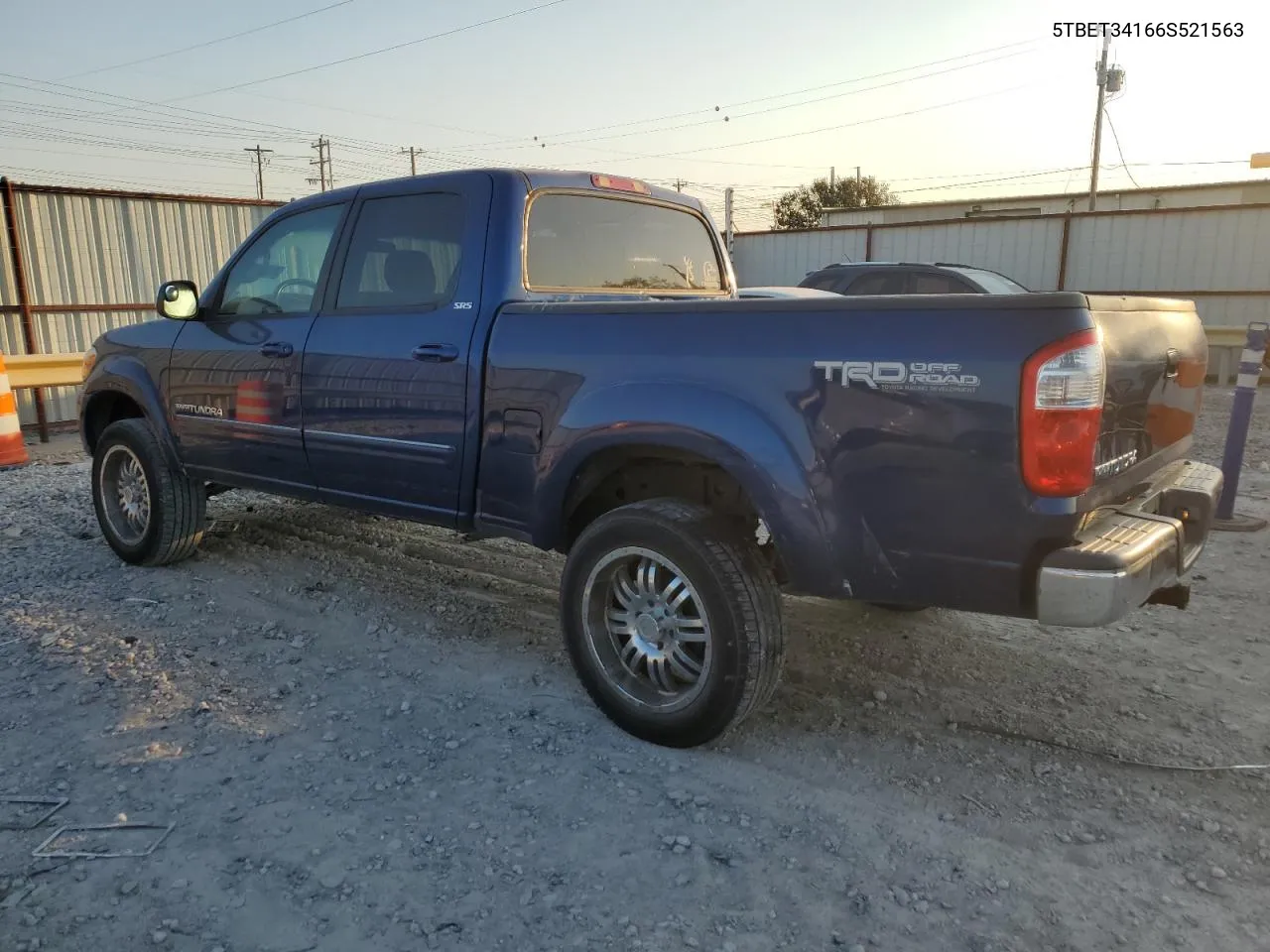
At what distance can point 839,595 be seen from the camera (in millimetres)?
2883

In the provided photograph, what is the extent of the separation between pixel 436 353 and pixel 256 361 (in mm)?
1292

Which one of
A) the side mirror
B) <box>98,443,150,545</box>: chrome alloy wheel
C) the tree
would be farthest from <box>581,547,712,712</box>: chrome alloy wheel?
the tree

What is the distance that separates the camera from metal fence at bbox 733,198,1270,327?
15.0 m

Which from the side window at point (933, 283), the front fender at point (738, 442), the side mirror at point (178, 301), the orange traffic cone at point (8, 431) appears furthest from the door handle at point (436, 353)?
the side window at point (933, 283)

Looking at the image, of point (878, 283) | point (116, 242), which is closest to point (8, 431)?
point (116, 242)

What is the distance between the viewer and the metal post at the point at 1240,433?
584 centimetres

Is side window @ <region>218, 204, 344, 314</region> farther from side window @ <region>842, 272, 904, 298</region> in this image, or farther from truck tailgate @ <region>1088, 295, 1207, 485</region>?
side window @ <region>842, 272, 904, 298</region>

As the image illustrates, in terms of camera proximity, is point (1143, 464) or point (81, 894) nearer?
point (81, 894)

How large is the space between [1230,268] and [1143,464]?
1496 centimetres

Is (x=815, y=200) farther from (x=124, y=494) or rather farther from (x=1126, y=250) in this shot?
(x=124, y=494)

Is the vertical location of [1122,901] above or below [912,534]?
below

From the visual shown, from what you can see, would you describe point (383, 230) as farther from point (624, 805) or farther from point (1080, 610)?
point (1080, 610)

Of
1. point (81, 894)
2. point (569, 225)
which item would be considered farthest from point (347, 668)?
point (569, 225)

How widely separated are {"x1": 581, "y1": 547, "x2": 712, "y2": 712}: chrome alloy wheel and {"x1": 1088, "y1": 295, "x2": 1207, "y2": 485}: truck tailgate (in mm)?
1337
